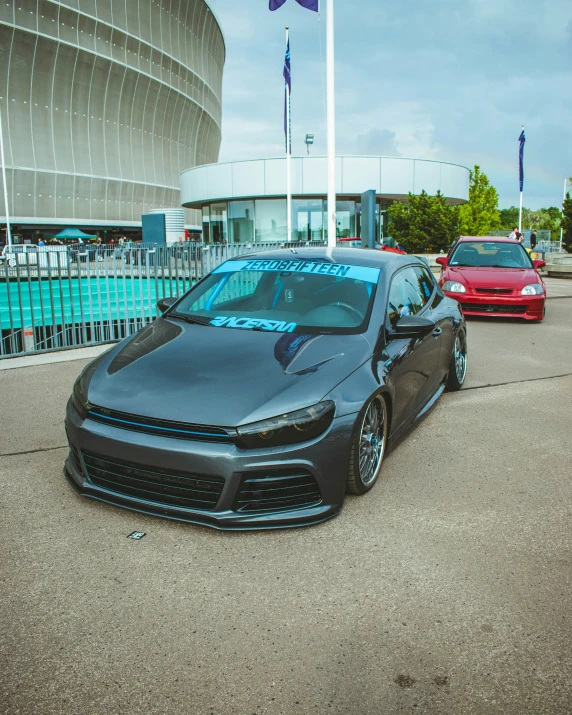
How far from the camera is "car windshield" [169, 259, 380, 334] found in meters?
4.47

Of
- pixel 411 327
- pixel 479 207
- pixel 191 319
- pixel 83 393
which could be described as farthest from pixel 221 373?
pixel 479 207

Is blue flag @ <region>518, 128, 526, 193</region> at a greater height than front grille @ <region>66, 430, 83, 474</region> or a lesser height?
greater

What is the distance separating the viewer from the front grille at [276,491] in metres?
3.29

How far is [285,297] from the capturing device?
4797 millimetres

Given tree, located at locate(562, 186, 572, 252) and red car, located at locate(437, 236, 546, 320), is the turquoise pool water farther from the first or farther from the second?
tree, located at locate(562, 186, 572, 252)

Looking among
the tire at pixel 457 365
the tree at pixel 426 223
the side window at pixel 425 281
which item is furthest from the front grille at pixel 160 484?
the tree at pixel 426 223

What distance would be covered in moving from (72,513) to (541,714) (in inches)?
104

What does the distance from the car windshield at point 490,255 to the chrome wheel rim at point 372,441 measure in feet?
29.6

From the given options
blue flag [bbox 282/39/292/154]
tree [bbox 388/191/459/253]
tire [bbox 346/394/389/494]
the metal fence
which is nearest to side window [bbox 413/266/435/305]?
tire [bbox 346/394/389/494]

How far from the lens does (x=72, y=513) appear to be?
3.78 meters

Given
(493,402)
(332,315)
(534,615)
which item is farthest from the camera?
(493,402)

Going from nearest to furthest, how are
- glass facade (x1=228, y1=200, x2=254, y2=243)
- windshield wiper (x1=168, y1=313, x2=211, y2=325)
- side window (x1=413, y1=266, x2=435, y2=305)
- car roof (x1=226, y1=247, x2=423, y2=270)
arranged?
windshield wiper (x1=168, y1=313, x2=211, y2=325), car roof (x1=226, y1=247, x2=423, y2=270), side window (x1=413, y1=266, x2=435, y2=305), glass facade (x1=228, y1=200, x2=254, y2=243)

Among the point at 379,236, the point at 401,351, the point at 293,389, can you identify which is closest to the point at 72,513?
the point at 293,389

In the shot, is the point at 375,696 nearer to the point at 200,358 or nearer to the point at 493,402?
the point at 200,358
